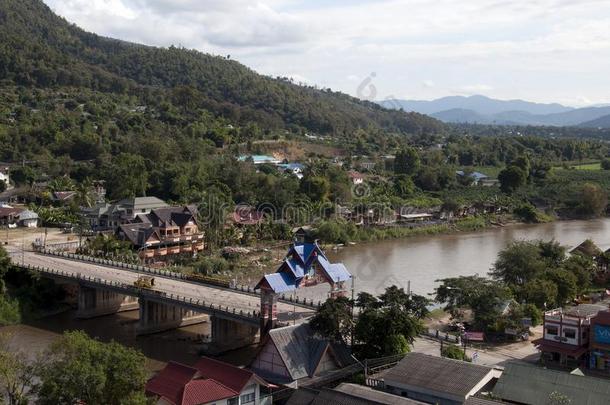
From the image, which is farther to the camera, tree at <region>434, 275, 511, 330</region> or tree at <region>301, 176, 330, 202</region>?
tree at <region>301, 176, 330, 202</region>

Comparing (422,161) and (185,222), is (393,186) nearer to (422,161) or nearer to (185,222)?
(422,161)

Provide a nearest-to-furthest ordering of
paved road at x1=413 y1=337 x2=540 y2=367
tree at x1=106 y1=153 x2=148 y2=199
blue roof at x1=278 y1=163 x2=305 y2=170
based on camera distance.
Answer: paved road at x1=413 y1=337 x2=540 y2=367
tree at x1=106 y1=153 x2=148 y2=199
blue roof at x1=278 y1=163 x2=305 y2=170

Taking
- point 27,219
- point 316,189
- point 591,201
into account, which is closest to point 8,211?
point 27,219

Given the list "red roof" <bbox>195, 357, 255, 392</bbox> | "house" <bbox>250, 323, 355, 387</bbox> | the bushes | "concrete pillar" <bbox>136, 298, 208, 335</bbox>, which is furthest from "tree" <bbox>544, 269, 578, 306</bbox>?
the bushes

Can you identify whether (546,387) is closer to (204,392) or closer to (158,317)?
(204,392)

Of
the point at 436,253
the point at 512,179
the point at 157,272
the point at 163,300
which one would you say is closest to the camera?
the point at 163,300

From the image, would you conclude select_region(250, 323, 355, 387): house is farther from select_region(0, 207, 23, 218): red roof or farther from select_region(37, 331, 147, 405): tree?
select_region(0, 207, 23, 218): red roof
